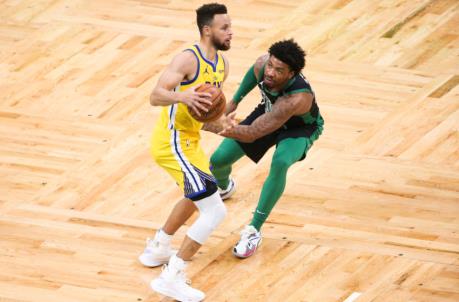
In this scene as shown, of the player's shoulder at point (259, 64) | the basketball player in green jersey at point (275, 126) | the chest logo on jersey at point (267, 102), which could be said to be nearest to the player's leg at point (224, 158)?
the basketball player in green jersey at point (275, 126)

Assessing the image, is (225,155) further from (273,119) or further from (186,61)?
(186,61)

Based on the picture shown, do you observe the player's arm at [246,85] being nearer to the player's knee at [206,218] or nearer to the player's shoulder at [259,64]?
the player's shoulder at [259,64]

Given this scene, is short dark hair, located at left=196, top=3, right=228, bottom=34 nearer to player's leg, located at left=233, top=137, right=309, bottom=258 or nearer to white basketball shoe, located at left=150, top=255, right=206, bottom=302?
player's leg, located at left=233, top=137, right=309, bottom=258

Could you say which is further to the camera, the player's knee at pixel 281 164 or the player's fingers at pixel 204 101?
the player's knee at pixel 281 164

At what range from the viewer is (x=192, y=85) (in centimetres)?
743

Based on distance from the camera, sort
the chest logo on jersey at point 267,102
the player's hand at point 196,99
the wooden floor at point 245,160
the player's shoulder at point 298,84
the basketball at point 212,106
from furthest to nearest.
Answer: the chest logo on jersey at point 267,102, the player's shoulder at point 298,84, the wooden floor at point 245,160, the basketball at point 212,106, the player's hand at point 196,99

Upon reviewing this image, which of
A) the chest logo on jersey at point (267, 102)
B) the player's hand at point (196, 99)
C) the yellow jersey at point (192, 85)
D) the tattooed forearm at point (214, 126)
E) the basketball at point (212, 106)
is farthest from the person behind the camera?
the chest logo on jersey at point (267, 102)

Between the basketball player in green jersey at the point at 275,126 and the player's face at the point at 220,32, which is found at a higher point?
the player's face at the point at 220,32

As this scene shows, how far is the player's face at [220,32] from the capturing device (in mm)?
7477

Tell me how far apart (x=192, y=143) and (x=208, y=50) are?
61 cm

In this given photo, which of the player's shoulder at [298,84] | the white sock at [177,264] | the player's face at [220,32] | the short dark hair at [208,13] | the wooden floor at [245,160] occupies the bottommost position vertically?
the wooden floor at [245,160]

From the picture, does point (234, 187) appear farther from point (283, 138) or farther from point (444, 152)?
point (444, 152)

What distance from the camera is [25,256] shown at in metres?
8.02

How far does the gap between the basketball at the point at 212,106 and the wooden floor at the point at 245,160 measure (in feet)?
3.79
